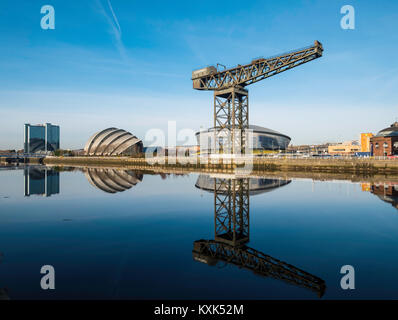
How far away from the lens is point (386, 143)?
74.3 meters

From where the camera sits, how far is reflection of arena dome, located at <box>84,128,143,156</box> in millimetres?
117812

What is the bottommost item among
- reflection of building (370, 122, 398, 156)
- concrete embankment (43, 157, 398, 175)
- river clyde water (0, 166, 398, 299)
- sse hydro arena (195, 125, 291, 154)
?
river clyde water (0, 166, 398, 299)

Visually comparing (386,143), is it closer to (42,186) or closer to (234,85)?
(234,85)

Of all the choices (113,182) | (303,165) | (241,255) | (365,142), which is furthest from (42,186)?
(365,142)

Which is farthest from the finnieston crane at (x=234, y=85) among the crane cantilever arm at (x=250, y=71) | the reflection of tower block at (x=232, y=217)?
the reflection of tower block at (x=232, y=217)

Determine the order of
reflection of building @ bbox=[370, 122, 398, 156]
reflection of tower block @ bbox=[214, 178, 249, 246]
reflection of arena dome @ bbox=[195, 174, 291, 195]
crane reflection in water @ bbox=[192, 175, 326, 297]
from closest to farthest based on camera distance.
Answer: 1. crane reflection in water @ bbox=[192, 175, 326, 297]
2. reflection of tower block @ bbox=[214, 178, 249, 246]
3. reflection of arena dome @ bbox=[195, 174, 291, 195]
4. reflection of building @ bbox=[370, 122, 398, 156]

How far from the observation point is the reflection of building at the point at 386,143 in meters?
73.2

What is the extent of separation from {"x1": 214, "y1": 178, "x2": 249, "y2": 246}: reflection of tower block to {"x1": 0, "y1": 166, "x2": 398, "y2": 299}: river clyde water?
10cm

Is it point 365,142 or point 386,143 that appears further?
point 365,142

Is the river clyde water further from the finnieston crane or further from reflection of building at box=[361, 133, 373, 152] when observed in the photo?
reflection of building at box=[361, 133, 373, 152]

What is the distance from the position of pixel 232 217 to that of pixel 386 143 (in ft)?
255

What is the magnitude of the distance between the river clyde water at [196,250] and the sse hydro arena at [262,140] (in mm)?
95026

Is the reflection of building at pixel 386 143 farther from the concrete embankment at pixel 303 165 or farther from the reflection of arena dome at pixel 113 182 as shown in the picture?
the reflection of arena dome at pixel 113 182

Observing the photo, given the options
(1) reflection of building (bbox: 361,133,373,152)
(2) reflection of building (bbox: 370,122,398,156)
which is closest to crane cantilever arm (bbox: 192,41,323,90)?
(2) reflection of building (bbox: 370,122,398,156)
